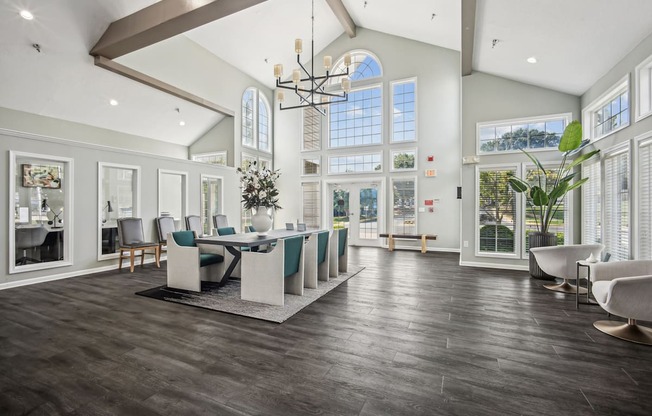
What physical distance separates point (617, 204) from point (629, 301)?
7.45ft

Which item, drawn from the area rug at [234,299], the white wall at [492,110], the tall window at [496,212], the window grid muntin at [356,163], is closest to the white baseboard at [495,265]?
the white wall at [492,110]

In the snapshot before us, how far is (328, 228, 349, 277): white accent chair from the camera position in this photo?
4.86 metres

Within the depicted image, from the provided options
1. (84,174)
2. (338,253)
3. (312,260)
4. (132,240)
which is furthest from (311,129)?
(312,260)

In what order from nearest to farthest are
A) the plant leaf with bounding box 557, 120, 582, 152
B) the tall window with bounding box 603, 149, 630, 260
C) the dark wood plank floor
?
the dark wood plank floor < the tall window with bounding box 603, 149, 630, 260 < the plant leaf with bounding box 557, 120, 582, 152

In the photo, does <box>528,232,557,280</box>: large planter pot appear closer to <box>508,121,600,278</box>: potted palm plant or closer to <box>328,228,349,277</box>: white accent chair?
<box>508,121,600,278</box>: potted palm plant

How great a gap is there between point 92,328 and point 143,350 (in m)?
0.85

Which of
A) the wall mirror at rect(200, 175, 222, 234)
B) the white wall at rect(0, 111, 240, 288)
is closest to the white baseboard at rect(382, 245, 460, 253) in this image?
the wall mirror at rect(200, 175, 222, 234)

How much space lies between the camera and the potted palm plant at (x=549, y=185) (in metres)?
4.54

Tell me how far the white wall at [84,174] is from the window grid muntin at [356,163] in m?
3.46

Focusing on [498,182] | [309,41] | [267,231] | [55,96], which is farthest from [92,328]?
[309,41]

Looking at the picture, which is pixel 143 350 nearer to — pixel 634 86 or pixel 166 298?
pixel 166 298

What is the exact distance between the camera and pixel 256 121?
9352mm

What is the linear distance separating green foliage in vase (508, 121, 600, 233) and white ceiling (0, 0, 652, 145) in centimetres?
99

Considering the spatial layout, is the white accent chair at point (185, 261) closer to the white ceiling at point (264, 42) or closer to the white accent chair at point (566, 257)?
the white ceiling at point (264, 42)
